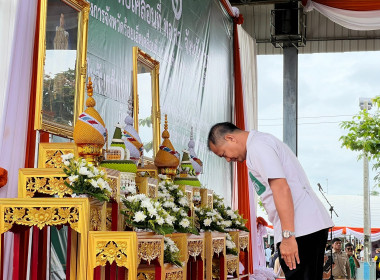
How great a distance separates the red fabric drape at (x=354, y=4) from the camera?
9.02 m

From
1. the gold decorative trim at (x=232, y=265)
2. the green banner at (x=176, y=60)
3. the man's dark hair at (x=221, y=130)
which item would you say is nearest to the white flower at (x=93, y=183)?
the man's dark hair at (x=221, y=130)

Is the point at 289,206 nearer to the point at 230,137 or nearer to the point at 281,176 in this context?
the point at 281,176

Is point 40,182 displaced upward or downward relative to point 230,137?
downward

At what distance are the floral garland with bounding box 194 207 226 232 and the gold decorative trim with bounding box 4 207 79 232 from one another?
204cm

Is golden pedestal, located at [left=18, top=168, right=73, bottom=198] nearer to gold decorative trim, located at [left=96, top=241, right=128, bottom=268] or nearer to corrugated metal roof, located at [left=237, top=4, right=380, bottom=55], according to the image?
gold decorative trim, located at [left=96, top=241, right=128, bottom=268]

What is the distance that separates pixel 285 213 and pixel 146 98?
2.69 m

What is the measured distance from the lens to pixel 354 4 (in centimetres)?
917

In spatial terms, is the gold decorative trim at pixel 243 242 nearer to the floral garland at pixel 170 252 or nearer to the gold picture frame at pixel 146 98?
the gold picture frame at pixel 146 98

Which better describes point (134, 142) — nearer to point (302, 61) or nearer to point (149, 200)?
point (149, 200)

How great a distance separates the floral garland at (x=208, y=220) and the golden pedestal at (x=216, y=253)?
8cm

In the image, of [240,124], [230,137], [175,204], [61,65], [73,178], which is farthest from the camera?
Result: [240,124]

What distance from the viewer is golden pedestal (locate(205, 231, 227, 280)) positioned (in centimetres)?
481

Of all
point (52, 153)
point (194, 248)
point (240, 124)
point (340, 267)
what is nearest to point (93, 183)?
point (52, 153)

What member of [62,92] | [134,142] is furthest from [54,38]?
[134,142]
